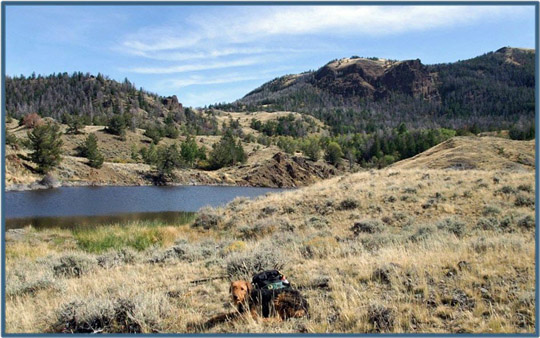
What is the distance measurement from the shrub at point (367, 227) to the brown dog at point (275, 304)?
1023cm

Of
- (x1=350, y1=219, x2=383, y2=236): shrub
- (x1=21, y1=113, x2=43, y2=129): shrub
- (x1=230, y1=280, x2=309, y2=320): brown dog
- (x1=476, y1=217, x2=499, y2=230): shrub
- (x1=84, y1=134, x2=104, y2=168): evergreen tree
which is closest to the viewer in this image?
(x1=230, y1=280, x2=309, y2=320): brown dog

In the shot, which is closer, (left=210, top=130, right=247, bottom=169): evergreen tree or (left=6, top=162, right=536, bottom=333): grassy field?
(left=6, top=162, right=536, bottom=333): grassy field

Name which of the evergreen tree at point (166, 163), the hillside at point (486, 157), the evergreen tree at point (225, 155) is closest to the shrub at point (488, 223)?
the hillside at point (486, 157)

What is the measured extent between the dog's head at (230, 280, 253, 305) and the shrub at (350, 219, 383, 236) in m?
10.1

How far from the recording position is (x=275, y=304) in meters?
4.88

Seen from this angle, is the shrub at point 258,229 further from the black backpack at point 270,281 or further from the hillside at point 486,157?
the hillside at point 486,157

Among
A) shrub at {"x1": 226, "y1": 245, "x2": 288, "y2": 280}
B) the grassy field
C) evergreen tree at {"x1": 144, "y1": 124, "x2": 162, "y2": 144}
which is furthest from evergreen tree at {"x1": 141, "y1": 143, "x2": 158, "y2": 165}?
shrub at {"x1": 226, "y1": 245, "x2": 288, "y2": 280}

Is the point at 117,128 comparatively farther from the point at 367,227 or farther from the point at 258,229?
the point at 367,227

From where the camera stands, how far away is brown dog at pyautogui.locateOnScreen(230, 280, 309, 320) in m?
4.86

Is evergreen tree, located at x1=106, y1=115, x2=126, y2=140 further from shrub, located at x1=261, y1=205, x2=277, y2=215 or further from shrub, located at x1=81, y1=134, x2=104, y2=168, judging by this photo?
shrub, located at x1=261, y1=205, x2=277, y2=215

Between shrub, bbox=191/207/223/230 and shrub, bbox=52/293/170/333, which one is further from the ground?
shrub, bbox=52/293/170/333

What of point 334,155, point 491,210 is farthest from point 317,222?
point 334,155

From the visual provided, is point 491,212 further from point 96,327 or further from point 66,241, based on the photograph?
point 66,241

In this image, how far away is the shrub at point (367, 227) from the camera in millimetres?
14869
